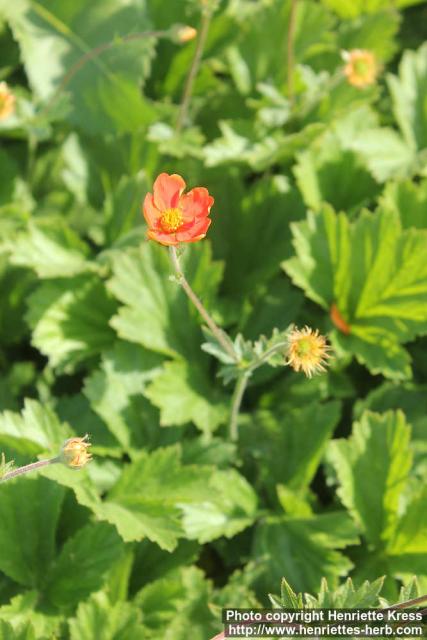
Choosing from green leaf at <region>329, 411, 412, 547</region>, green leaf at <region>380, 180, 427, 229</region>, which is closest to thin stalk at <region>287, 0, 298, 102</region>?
green leaf at <region>380, 180, 427, 229</region>

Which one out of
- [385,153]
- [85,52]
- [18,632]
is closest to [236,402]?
[18,632]

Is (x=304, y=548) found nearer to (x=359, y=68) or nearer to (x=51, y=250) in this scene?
(x=51, y=250)

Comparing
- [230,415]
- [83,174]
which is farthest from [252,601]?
[83,174]

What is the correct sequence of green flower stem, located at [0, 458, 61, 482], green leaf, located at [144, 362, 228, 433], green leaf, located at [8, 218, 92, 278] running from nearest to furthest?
green flower stem, located at [0, 458, 61, 482] < green leaf, located at [144, 362, 228, 433] < green leaf, located at [8, 218, 92, 278]

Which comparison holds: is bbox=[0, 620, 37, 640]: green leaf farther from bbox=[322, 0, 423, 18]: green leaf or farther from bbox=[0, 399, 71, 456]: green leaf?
bbox=[322, 0, 423, 18]: green leaf

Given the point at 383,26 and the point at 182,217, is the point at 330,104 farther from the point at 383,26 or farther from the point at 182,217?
the point at 182,217
